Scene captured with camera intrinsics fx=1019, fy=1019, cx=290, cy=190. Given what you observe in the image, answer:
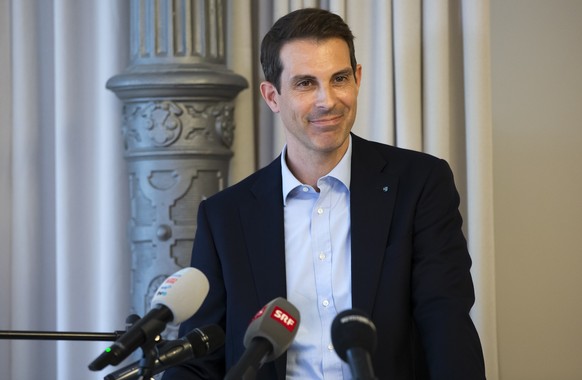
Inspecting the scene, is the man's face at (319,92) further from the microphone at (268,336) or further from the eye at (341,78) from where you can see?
the microphone at (268,336)

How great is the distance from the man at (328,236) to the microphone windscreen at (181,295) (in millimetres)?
760

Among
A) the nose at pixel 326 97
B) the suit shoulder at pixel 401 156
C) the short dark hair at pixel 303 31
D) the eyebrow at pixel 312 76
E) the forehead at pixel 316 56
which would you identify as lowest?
the suit shoulder at pixel 401 156

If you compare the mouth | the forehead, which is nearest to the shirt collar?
the mouth

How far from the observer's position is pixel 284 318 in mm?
1933

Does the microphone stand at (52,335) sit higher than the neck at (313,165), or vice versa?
the neck at (313,165)

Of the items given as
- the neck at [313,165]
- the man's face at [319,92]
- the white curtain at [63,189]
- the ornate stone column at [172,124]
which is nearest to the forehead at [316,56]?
the man's face at [319,92]

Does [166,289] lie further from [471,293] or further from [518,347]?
[518,347]

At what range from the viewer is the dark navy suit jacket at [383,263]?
274 centimetres

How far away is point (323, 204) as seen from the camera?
3000 mm

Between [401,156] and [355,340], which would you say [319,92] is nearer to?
[401,156]

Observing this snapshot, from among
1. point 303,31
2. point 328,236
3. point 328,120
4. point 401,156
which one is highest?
point 303,31

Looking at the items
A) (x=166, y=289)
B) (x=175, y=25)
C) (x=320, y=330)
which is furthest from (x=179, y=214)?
(x=166, y=289)

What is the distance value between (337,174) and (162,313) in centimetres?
114

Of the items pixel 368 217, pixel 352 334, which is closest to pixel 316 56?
pixel 368 217
